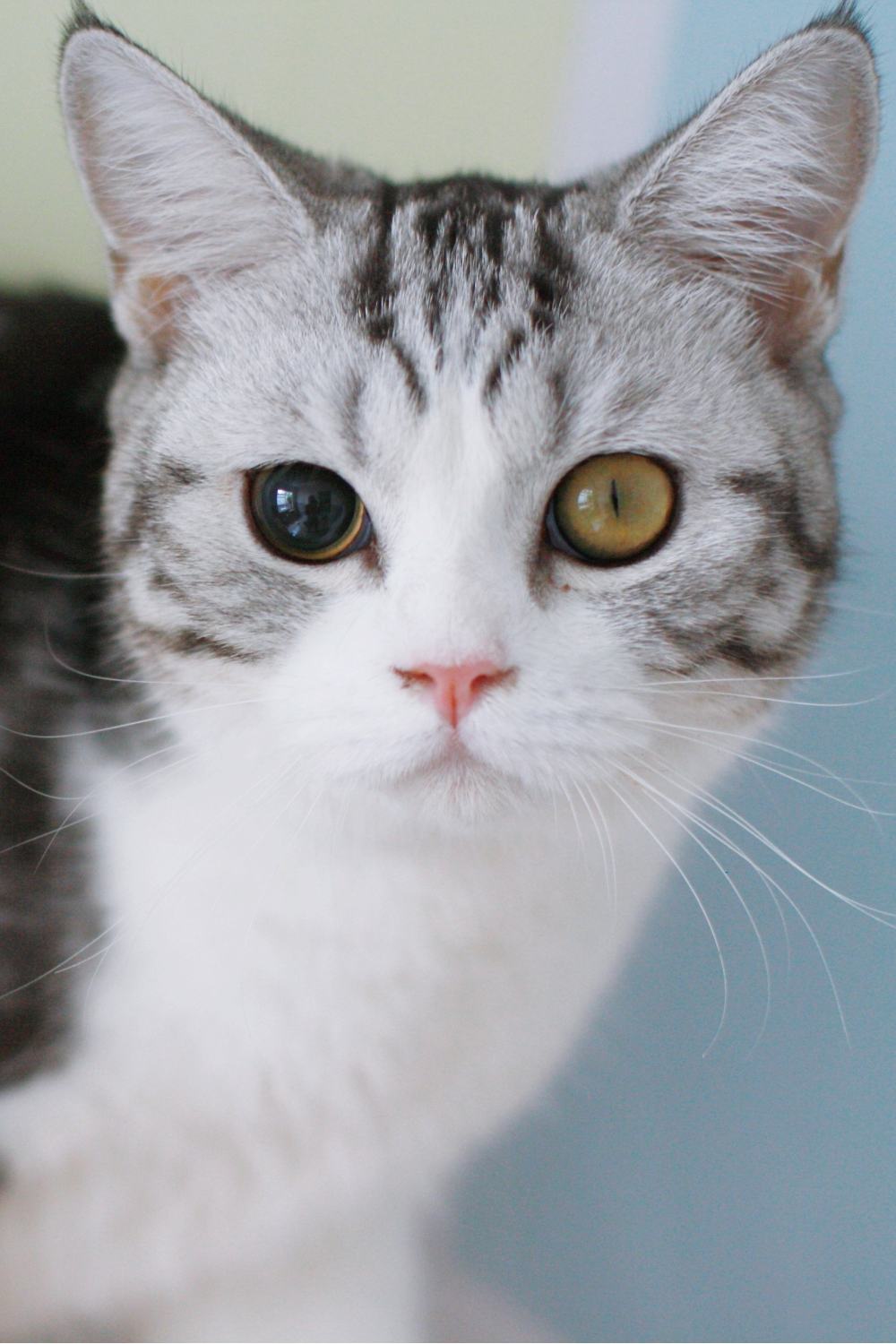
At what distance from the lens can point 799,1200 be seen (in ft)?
3.43

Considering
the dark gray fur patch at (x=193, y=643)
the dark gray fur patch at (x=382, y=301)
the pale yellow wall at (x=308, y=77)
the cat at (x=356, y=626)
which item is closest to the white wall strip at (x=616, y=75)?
the pale yellow wall at (x=308, y=77)

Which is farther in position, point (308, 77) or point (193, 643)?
point (308, 77)

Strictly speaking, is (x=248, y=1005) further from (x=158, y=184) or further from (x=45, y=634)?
(x=158, y=184)

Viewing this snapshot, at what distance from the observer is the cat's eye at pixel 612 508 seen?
0.75 metres

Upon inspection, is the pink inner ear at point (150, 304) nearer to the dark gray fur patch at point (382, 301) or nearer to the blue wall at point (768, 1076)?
the dark gray fur patch at point (382, 301)

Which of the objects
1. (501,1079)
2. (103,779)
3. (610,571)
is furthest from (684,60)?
(501,1079)

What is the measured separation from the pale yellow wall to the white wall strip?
2 centimetres

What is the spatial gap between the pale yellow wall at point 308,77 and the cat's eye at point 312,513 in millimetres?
500

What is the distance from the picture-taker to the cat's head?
0.70 metres

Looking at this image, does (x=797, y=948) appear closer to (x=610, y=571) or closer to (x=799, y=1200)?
(x=799, y=1200)

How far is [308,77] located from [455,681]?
794 mm

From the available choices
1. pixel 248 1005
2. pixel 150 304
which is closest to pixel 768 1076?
pixel 248 1005

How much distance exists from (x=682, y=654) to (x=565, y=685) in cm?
12

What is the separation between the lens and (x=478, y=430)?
0.71 metres
